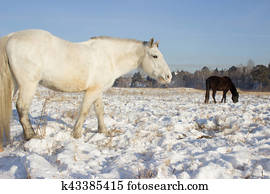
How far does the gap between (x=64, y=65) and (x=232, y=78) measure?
7580 cm

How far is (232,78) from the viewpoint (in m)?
69.9

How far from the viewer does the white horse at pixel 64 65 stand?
10.9 ft

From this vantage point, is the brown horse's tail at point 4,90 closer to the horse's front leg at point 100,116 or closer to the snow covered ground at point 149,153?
the snow covered ground at point 149,153

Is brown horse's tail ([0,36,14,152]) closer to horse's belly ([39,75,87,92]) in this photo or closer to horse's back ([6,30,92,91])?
horse's back ([6,30,92,91])

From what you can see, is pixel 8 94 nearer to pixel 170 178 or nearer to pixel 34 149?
pixel 34 149

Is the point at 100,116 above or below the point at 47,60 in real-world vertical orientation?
below

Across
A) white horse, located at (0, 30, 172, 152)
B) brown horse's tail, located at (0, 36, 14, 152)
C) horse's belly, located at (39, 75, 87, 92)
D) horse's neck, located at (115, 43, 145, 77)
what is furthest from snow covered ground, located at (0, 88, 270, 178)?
horse's neck, located at (115, 43, 145, 77)

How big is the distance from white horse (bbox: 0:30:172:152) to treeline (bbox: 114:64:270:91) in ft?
93.6

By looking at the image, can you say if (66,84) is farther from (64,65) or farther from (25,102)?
(25,102)

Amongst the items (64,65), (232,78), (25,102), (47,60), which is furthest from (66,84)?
(232,78)

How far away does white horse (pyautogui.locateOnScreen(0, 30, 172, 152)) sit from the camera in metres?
3.31

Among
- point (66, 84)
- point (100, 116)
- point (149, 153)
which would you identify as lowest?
point (149, 153)

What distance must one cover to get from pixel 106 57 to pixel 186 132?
2.45 meters

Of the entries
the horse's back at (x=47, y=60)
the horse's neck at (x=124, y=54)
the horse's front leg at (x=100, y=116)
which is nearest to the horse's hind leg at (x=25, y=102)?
the horse's back at (x=47, y=60)
